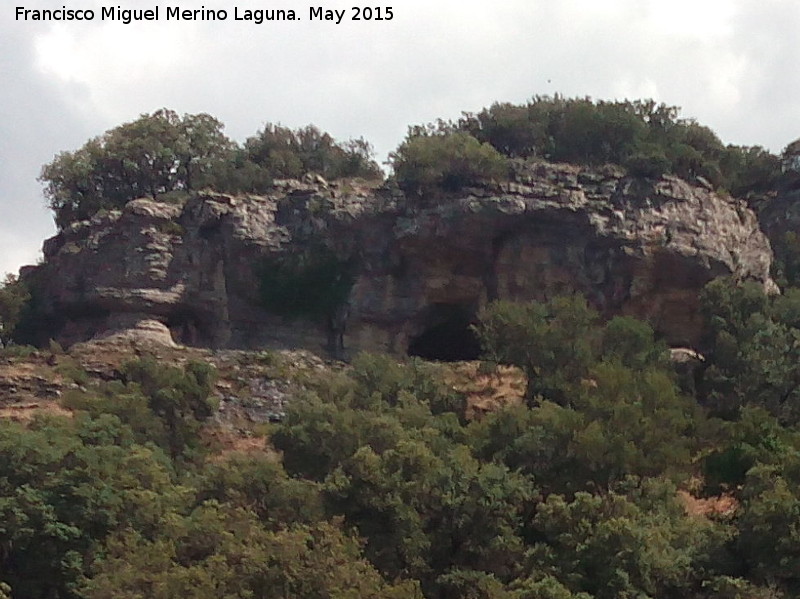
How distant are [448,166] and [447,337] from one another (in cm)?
523

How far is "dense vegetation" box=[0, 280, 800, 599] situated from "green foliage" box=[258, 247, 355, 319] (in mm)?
7187

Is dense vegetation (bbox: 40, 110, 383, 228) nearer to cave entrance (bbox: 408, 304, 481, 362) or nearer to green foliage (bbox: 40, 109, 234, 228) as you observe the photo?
green foliage (bbox: 40, 109, 234, 228)

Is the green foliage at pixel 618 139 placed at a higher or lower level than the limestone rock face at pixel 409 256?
higher

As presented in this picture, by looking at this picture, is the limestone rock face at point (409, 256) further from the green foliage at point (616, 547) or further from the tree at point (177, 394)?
the green foliage at point (616, 547)

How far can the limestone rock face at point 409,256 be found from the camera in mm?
31781

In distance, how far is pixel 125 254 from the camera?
1265 inches

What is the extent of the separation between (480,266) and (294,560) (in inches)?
746

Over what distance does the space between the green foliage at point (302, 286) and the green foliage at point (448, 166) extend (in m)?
3.34

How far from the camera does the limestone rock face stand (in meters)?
31.8

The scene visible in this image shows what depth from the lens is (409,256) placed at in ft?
107

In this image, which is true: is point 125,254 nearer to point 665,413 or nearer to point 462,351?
point 462,351

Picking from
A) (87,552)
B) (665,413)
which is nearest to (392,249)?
(665,413)

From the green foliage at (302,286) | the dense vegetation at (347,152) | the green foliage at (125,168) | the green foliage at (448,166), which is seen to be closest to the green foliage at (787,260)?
the dense vegetation at (347,152)

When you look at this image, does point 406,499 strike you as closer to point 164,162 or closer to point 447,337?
point 447,337
